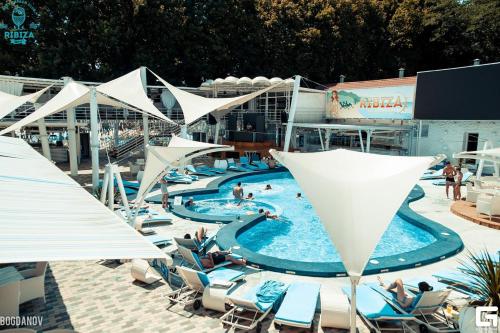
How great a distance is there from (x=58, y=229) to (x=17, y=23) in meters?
32.1

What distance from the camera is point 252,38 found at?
3181 cm

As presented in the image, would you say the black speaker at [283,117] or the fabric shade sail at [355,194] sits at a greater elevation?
the black speaker at [283,117]

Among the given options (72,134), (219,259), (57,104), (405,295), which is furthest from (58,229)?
(72,134)

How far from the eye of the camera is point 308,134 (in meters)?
30.0

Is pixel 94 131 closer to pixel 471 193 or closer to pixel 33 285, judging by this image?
pixel 33 285

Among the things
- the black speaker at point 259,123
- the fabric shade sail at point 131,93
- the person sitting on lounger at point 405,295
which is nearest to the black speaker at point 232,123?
the black speaker at point 259,123

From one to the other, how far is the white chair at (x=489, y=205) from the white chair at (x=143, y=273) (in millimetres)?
11100

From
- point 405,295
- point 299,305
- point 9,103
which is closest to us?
point 299,305

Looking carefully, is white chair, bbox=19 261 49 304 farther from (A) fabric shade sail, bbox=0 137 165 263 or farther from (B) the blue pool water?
(B) the blue pool water

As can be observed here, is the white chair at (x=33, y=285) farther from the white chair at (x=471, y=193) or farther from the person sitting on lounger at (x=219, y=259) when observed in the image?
the white chair at (x=471, y=193)

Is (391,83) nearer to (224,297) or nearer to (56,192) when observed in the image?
(224,297)

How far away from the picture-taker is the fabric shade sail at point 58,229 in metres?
2.91

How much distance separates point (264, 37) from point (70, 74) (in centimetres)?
1688

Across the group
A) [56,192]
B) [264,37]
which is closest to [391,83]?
[264,37]
